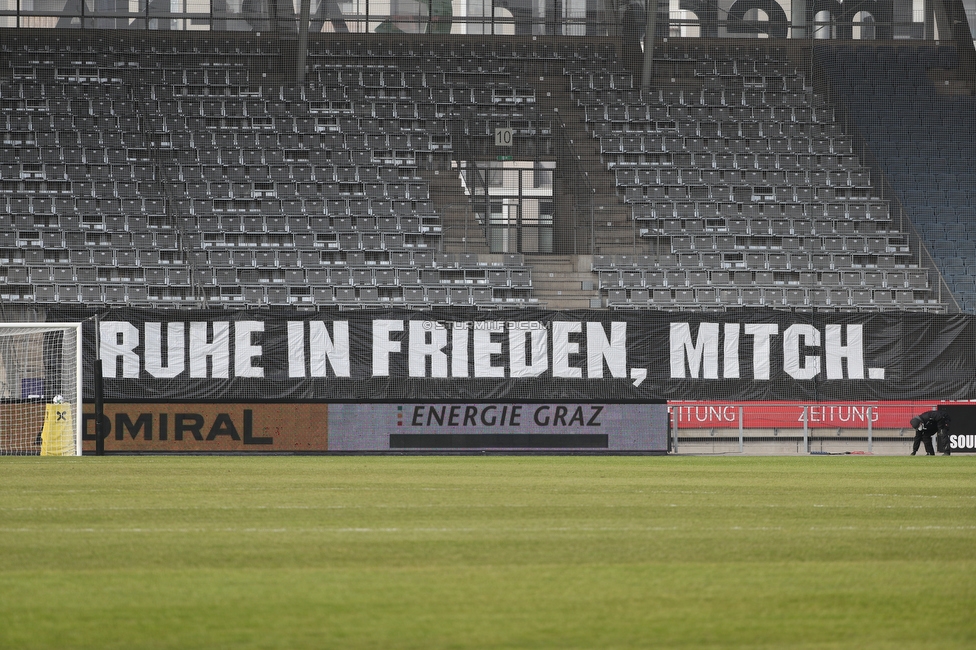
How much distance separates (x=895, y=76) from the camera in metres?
34.1

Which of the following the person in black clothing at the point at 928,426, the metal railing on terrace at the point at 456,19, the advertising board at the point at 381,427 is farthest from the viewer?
the metal railing on terrace at the point at 456,19

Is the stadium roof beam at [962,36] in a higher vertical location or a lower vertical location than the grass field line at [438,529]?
higher

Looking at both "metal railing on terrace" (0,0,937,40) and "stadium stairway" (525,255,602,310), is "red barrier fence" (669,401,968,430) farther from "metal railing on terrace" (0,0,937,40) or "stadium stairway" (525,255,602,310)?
"metal railing on terrace" (0,0,937,40)

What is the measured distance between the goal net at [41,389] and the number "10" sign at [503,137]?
12265 mm

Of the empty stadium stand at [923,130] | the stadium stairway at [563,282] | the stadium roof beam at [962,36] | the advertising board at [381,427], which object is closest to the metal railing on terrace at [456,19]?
the stadium roof beam at [962,36]

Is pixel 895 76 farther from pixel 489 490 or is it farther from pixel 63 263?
pixel 489 490

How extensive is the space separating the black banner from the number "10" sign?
7.72m

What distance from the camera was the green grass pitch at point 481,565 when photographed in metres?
5.73

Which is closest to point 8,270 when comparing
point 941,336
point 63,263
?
point 63,263

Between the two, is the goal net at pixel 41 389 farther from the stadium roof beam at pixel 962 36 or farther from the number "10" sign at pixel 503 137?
the stadium roof beam at pixel 962 36

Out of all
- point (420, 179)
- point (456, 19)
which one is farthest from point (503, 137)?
point (456, 19)

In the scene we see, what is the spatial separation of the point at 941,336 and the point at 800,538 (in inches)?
648

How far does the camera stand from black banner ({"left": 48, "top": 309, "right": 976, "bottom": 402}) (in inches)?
885

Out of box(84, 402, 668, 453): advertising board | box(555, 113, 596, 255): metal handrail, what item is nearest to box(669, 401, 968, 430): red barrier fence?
box(84, 402, 668, 453): advertising board
